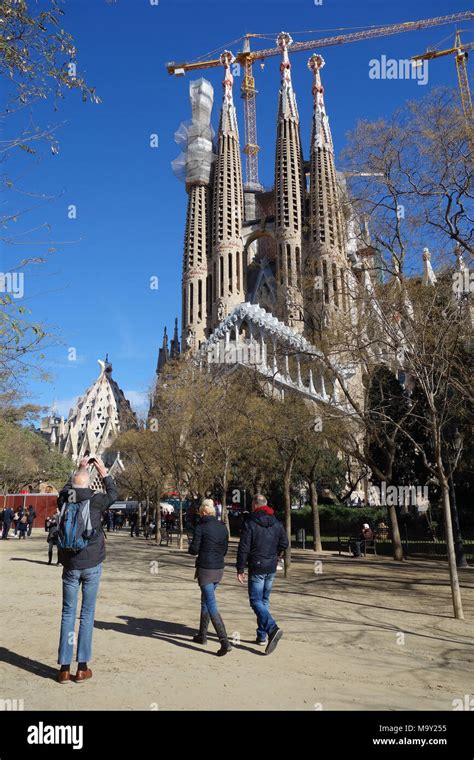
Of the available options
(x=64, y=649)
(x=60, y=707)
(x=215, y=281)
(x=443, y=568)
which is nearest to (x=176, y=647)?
(x=64, y=649)

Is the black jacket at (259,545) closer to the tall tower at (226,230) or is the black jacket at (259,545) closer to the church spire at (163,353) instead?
the tall tower at (226,230)

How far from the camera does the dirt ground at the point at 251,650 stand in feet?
13.2

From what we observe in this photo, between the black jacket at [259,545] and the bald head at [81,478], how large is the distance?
1.86 meters

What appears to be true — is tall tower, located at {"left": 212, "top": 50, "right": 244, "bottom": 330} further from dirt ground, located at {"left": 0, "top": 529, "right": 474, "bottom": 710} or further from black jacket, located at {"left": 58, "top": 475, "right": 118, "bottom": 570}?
Answer: black jacket, located at {"left": 58, "top": 475, "right": 118, "bottom": 570}

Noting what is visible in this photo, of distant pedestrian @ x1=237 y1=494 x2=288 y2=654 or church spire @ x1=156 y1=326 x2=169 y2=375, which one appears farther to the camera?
church spire @ x1=156 y1=326 x2=169 y2=375

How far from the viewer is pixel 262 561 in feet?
18.2

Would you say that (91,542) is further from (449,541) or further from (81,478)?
(449,541)

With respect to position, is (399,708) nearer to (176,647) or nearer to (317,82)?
(176,647)

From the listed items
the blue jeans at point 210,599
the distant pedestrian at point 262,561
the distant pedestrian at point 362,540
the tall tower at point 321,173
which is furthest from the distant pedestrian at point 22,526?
the tall tower at point 321,173

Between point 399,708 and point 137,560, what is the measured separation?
12017 mm

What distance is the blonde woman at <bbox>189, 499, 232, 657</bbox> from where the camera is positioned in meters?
5.23

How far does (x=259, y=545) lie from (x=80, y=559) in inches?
77.3

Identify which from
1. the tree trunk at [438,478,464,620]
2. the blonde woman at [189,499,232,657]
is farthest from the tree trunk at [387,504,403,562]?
the blonde woman at [189,499,232,657]
